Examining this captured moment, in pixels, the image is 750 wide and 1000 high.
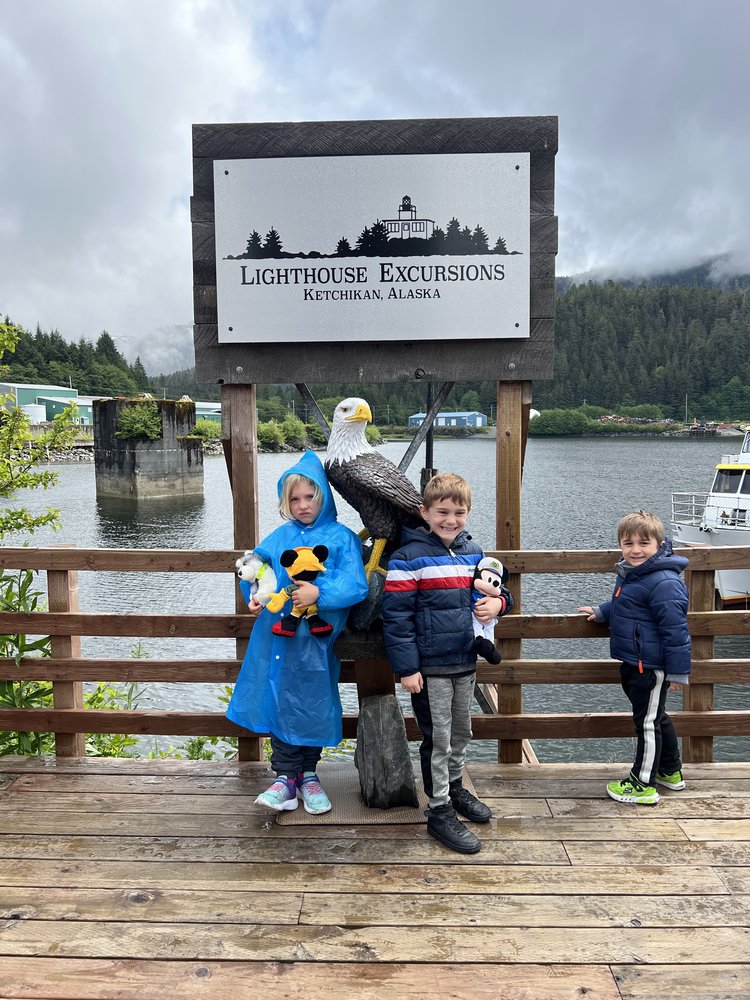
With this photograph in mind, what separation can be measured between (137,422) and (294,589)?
4168 cm

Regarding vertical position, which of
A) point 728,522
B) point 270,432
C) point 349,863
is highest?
point 270,432

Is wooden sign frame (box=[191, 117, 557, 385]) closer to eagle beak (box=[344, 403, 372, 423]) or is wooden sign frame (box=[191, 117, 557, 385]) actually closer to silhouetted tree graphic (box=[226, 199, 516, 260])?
silhouetted tree graphic (box=[226, 199, 516, 260])

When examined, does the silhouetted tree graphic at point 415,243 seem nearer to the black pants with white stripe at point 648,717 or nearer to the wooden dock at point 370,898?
the black pants with white stripe at point 648,717

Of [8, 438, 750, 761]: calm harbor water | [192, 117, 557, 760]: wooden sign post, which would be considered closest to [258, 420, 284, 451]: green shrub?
[8, 438, 750, 761]: calm harbor water

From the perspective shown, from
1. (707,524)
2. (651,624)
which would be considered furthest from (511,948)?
(707,524)

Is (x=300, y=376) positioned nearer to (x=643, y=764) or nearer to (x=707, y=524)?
(x=643, y=764)

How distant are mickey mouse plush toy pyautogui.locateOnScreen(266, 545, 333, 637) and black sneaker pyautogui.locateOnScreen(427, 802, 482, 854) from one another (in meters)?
0.88

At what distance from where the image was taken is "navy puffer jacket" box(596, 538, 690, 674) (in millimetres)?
3076

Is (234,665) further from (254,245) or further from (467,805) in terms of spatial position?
(254,245)

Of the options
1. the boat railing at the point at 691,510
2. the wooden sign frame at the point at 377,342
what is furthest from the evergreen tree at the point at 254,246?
the boat railing at the point at 691,510

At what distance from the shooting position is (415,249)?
11.7ft

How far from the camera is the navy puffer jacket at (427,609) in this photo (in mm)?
2812

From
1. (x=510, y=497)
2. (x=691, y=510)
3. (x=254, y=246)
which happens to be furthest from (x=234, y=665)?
(x=691, y=510)

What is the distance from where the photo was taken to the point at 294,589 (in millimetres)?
2959
